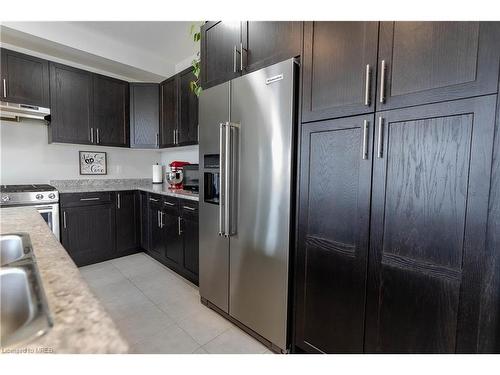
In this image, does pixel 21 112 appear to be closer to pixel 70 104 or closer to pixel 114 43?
pixel 70 104

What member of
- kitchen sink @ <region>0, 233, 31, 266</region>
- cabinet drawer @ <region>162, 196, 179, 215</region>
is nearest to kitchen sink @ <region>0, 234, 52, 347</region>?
kitchen sink @ <region>0, 233, 31, 266</region>

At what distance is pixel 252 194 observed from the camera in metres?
1.60

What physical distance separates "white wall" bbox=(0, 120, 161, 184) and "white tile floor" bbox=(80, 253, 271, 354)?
1.30m

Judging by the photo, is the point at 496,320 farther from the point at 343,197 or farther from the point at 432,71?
the point at 432,71

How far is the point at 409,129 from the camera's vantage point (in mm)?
1019

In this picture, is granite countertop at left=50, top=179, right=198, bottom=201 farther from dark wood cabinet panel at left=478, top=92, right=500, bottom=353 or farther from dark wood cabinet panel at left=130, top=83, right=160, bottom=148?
dark wood cabinet panel at left=478, top=92, right=500, bottom=353

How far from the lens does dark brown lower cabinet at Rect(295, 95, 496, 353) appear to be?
2.95 feet

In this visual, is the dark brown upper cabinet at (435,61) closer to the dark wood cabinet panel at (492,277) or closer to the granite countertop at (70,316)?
the dark wood cabinet panel at (492,277)

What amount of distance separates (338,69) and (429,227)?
2.82 ft

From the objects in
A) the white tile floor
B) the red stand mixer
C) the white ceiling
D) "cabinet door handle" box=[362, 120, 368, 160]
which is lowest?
the white tile floor

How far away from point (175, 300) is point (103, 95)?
2.73 metres

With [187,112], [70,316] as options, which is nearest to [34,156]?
[187,112]
